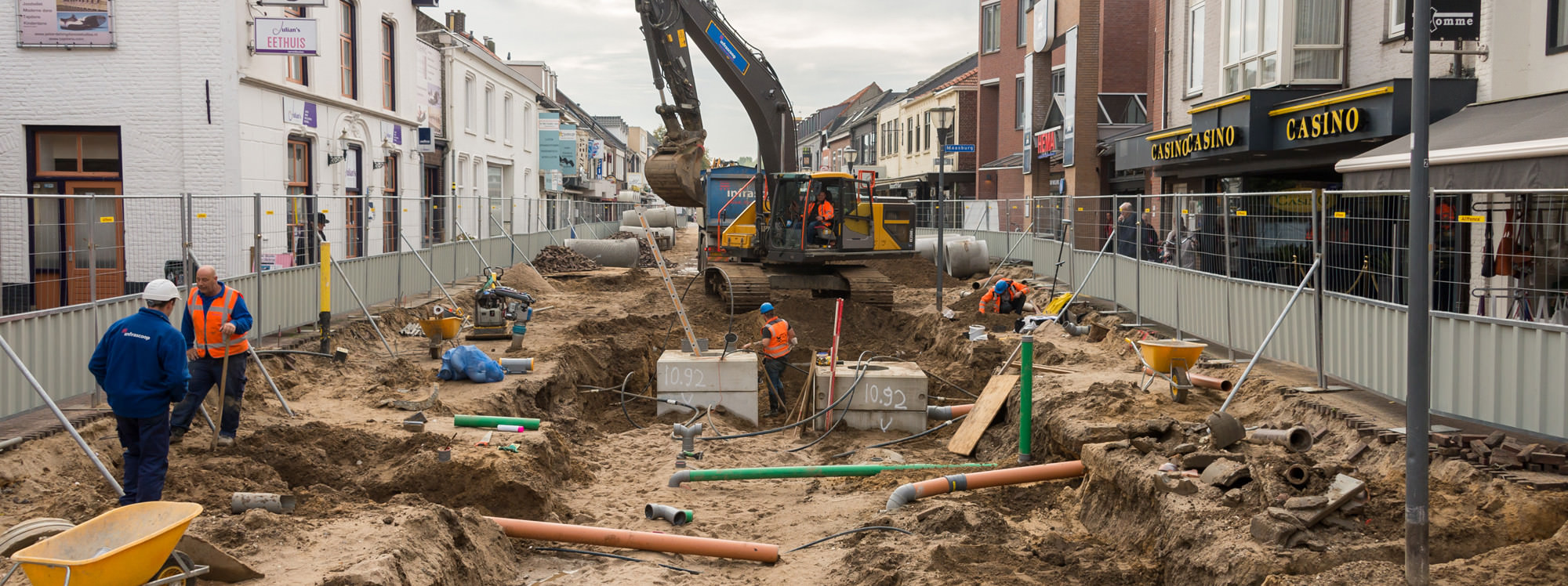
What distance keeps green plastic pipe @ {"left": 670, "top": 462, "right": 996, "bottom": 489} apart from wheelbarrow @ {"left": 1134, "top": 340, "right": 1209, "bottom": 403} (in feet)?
5.57

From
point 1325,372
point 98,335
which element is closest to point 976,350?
point 1325,372

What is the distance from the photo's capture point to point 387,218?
19.1m

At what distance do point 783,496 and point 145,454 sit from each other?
195 inches

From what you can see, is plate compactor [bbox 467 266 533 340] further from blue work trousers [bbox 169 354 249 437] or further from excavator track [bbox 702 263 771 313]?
blue work trousers [bbox 169 354 249 437]

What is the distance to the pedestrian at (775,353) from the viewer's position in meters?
13.0

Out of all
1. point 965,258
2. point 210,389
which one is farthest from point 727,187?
point 210,389

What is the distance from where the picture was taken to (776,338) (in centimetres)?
1295

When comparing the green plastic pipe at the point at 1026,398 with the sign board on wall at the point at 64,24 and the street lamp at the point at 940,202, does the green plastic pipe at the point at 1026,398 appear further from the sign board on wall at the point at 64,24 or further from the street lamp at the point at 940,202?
the sign board on wall at the point at 64,24

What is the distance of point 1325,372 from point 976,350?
17.7ft

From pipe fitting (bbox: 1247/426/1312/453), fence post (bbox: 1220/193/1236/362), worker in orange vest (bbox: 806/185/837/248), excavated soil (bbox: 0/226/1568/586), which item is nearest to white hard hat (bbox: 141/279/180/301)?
excavated soil (bbox: 0/226/1568/586)

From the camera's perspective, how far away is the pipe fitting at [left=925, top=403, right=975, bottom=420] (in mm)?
12289

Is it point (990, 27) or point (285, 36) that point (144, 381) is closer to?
point (285, 36)

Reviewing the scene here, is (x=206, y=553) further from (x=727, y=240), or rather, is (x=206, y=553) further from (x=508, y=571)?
(x=727, y=240)

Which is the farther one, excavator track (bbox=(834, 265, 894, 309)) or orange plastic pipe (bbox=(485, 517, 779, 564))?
excavator track (bbox=(834, 265, 894, 309))
